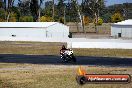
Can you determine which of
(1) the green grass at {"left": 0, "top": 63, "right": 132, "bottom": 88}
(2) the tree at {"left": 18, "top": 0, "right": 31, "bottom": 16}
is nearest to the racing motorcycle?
(1) the green grass at {"left": 0, "top": 63, "right": 132, "bottom": 88}

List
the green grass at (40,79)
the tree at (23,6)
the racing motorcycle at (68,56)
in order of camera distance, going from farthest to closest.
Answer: the tree at (23,6), the racing motorcycle at (68,56), the green grass at (40,79)

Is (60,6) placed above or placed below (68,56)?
above

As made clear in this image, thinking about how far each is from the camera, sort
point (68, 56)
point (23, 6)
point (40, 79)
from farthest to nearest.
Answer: point (23, 6) < point (68, 56) < point (40, 79)

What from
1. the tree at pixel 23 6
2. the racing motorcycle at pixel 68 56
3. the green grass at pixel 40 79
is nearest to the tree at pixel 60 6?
the tree at pixel 23 6

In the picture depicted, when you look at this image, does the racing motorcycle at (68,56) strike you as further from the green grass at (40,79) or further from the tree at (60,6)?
the tree at (60,6)

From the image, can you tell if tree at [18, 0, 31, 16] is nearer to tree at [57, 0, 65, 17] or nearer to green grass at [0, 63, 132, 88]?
tree at [57, 0, 65, 17]

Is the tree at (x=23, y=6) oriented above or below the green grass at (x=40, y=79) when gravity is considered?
above

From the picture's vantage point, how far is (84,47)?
4569cm

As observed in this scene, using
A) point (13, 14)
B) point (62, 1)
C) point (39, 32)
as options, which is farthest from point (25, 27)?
point (62, 1)

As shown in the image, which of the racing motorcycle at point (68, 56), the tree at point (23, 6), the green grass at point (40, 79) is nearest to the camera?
the green grass at point (40, 79)

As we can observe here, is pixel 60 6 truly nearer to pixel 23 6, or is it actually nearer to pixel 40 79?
pixel 23 6

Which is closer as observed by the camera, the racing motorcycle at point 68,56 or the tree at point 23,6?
the racing motorcycle at point 68,56

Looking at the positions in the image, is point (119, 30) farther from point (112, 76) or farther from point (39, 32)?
point (112, 76)

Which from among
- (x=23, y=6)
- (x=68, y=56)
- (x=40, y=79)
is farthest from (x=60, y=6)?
(x=40, y=79)
